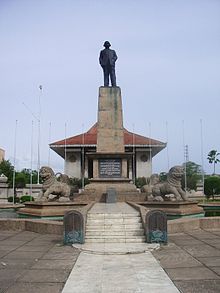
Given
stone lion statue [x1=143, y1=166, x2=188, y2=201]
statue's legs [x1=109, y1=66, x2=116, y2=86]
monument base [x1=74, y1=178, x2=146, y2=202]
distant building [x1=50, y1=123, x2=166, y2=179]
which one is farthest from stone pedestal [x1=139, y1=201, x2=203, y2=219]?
distant building [x1=50, y1=123, x2=166, y2=179]

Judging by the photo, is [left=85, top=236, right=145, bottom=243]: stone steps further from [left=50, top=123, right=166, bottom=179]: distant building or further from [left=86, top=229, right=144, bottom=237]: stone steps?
[left=50, top=123, right=166, bottom=179]: distant building

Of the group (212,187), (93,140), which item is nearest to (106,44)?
(212,187)

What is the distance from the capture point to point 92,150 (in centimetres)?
4506

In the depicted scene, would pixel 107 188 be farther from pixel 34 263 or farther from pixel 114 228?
pixel 34 263

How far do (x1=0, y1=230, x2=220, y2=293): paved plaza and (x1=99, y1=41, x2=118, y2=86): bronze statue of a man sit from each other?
462 inches

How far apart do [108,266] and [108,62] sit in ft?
46.4

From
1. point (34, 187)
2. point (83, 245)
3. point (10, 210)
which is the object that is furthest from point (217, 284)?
point (34, 187)

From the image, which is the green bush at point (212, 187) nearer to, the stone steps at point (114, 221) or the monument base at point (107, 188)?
the monument base at point (107, 188)

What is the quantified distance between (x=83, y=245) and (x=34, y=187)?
88.1ft

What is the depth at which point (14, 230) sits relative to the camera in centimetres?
1107

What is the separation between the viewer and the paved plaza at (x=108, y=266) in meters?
5.12

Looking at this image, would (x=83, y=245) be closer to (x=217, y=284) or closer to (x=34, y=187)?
(x=217, y=284)

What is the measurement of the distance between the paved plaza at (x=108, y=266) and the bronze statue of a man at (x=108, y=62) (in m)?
11.7

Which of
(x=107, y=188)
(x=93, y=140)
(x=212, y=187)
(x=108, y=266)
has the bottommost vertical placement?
(x=108, y=266)
